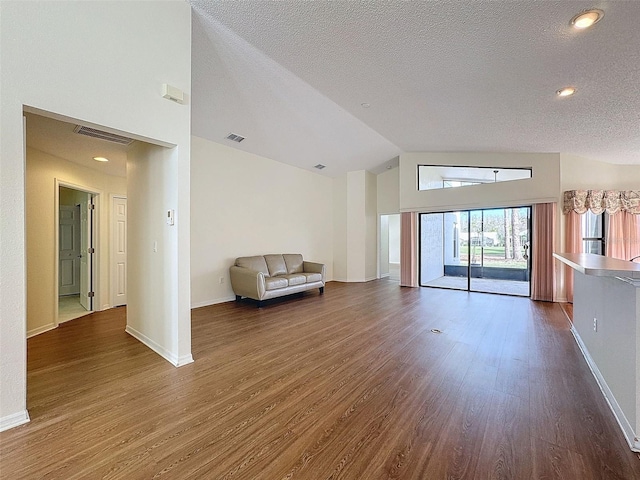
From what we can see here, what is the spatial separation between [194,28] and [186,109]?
1.01 metres

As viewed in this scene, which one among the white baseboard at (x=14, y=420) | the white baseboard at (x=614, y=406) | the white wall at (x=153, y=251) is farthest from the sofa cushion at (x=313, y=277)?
the white baseboard at (x=14, y=420)

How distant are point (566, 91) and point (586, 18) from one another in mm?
1271

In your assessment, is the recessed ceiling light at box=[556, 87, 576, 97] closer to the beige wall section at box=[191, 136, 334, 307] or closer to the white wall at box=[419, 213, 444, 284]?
the white wall at box=[419, 213, 444, 284]

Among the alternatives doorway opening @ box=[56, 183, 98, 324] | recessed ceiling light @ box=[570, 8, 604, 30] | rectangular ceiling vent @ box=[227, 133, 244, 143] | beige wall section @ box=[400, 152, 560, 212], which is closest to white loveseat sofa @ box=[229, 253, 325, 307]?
rectangular ceiling vent @ box=[227, 133, 244, 143]

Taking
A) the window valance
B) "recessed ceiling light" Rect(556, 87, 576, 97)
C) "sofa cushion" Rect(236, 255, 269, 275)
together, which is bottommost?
"sofa cushion" Rect(236, 255, 269, 275)

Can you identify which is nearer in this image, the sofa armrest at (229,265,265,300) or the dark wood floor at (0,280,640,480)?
the dark wood floor at (0,280,640,480)

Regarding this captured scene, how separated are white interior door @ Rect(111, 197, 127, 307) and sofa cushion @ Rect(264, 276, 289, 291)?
2.69m

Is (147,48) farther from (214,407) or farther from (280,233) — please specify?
(280,233)

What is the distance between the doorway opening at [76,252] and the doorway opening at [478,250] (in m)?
6.98

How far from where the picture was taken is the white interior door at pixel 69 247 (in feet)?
20.0

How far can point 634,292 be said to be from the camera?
5.79ft

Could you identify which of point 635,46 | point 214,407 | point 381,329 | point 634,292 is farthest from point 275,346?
point 635,46

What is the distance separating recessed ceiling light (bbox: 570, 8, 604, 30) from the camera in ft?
7.12

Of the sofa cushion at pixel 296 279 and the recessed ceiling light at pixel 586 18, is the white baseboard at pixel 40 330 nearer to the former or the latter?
the sofa cushion at pixel 296 279
